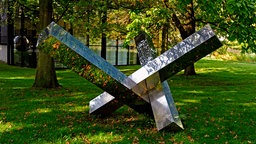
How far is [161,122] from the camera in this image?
6.17 metres

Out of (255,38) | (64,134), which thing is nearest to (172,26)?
(255,38)

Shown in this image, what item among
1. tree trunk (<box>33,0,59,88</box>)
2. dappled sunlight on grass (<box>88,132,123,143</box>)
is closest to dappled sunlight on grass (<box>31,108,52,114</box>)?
dappled sunlight on grass (<box>88,132,123,143</box>)

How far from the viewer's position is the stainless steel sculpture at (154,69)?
593 centimetres

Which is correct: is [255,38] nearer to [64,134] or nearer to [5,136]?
[64,134]

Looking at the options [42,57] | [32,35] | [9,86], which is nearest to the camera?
[42,57]

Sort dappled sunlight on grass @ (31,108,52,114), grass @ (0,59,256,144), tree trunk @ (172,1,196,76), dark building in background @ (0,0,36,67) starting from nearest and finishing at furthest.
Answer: grass @ (0,59,256,144) → dappled sunlight on grass @ (31,108,52,114) → tree trunk @ (172,1,196,76) → dark building in background @ (0,0,36,67)

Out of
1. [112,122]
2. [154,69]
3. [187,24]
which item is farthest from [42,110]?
[187,24]

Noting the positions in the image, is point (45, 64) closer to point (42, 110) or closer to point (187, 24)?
point (42, 110)

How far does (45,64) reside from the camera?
12352mm

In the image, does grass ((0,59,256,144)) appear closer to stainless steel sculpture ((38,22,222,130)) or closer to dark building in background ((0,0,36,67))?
stainless steel sculpture ((38,22,222,130))

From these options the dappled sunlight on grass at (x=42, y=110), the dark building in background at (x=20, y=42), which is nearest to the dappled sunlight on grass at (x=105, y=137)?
the dappled sunlight on grass at (x=42, y=110)

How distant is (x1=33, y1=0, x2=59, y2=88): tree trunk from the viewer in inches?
481

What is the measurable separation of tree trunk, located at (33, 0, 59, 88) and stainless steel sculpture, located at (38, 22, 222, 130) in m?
6.34

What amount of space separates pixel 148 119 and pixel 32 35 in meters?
19.6
